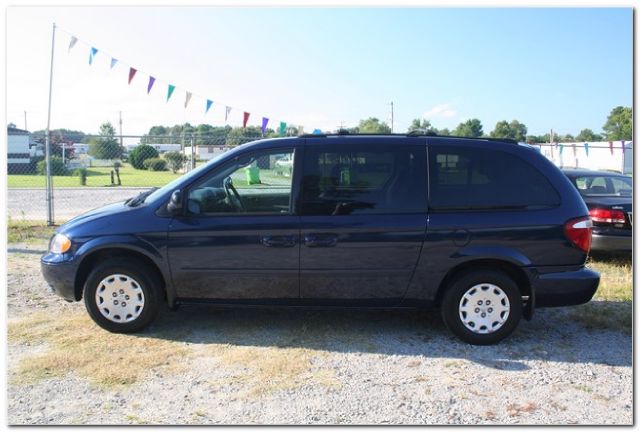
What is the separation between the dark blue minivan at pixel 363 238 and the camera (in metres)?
4.42

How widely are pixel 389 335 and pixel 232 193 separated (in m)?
1.90

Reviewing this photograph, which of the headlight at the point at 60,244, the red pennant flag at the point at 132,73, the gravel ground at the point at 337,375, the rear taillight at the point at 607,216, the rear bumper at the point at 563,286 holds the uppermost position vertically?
the red pennant flag at the point at 132,73

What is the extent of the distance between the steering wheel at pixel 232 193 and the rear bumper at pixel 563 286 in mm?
2612

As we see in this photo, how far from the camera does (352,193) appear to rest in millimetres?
4465

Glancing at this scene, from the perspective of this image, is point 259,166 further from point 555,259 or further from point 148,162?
point 148,162

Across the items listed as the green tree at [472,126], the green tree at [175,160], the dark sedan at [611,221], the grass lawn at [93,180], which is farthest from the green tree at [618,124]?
the dark sedan at [611,221]

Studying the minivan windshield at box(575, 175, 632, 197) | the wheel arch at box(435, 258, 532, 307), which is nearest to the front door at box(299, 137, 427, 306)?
the wheel arch at box(435, 258, 532, 307)

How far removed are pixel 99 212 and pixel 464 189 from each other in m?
3.26

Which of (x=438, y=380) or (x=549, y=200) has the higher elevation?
(x=549, y=200)

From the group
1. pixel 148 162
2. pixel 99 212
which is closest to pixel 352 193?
pixel 99 212

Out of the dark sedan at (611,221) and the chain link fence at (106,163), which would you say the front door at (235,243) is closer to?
the dark sedan at (611,221)

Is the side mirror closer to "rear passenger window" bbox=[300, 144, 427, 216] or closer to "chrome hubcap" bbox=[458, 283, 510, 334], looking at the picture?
"rear passenger window" bbox=[300, 144, 427, 216]

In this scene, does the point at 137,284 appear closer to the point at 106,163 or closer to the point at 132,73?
the point at 132,73

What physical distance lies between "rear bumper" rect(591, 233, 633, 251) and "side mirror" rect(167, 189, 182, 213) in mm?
5602
